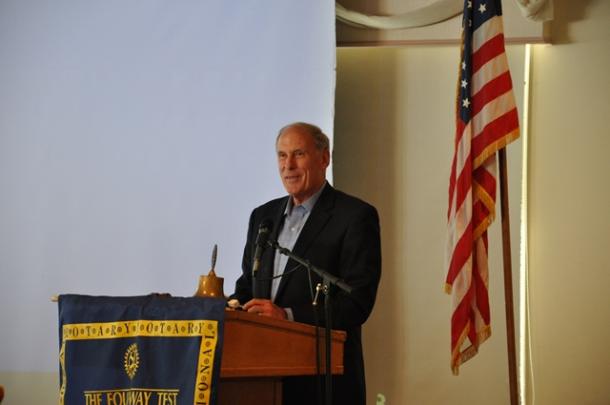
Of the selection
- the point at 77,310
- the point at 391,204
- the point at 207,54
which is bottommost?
the point at 77,310

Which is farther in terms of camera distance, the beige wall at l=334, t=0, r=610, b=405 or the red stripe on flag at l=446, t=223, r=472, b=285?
the beige wall at l=334, t=0, r=610, b=405

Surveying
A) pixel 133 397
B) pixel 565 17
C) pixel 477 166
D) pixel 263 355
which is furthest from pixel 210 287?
pixel 565 17

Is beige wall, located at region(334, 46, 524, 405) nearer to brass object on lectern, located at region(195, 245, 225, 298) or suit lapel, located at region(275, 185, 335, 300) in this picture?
suit lapel, located at region(275, 185, 335, 300)

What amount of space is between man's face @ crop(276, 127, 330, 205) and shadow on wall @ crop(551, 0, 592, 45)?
2.67 m

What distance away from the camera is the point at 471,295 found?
12.2ft

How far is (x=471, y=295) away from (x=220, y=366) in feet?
5.86

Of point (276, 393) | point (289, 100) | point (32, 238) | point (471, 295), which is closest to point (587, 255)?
point (471, 295)

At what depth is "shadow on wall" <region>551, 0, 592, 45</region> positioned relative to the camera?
525 centimetres

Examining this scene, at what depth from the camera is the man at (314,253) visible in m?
2.85

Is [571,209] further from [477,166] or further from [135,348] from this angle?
[135,348]

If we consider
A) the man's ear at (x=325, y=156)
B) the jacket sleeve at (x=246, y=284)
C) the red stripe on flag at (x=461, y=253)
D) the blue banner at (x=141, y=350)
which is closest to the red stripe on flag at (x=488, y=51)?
the red stripe on flag at (x=461, y=253)

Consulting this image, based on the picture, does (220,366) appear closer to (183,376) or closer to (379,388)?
(183,376)

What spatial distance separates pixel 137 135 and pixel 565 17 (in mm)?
2926

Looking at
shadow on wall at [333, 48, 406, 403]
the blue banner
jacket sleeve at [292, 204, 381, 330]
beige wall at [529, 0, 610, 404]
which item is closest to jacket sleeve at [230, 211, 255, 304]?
jacket sleeve at [292, 204, 381, 330]
